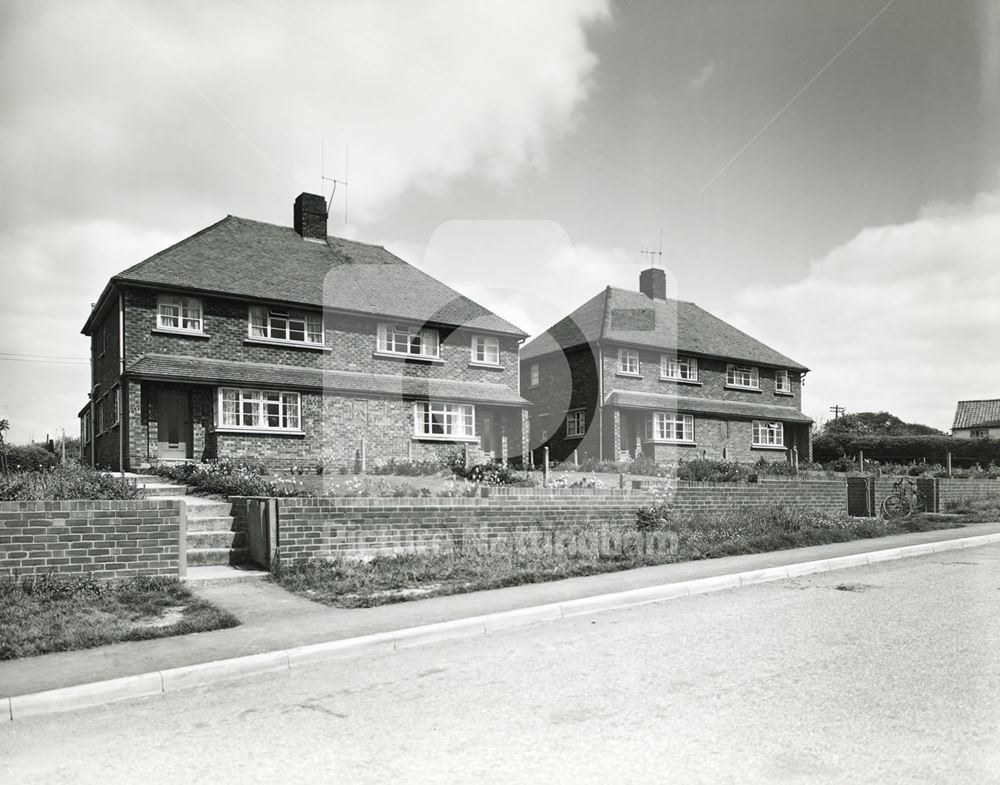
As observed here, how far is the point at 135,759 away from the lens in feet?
14.2

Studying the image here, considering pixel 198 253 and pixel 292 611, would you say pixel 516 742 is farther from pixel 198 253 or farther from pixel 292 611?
pixel 198 253

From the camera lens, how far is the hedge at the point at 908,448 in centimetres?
4847

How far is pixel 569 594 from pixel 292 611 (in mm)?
2970

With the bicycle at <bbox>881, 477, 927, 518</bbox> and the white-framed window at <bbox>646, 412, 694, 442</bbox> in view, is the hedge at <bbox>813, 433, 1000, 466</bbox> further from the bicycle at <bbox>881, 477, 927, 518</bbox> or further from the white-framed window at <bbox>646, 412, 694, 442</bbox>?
the bicycle at <bbox>881, 477, 927, 518</bbox>

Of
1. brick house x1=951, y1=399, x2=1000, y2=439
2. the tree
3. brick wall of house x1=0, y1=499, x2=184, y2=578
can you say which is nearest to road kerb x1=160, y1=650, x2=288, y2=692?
brick wall of house x1=0, y1=499, x2=184, y2=578

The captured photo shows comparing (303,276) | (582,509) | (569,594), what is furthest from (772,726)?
(303,276)

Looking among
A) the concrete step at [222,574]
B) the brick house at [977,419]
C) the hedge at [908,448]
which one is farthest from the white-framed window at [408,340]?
the brick house at [977,419]

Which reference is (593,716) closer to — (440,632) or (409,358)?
(440,632)

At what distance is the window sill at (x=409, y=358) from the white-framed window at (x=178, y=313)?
5657 mm

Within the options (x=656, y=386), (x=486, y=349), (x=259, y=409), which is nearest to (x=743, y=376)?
(x=656, y=386)

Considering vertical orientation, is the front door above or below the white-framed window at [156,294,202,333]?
below

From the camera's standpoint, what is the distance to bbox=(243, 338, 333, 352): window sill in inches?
929

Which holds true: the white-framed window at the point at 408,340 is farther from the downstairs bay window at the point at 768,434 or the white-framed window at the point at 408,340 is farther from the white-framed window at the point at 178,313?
the downstairs bay window at the point at 768,434

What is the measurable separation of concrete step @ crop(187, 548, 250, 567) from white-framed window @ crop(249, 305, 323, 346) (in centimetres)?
1427
